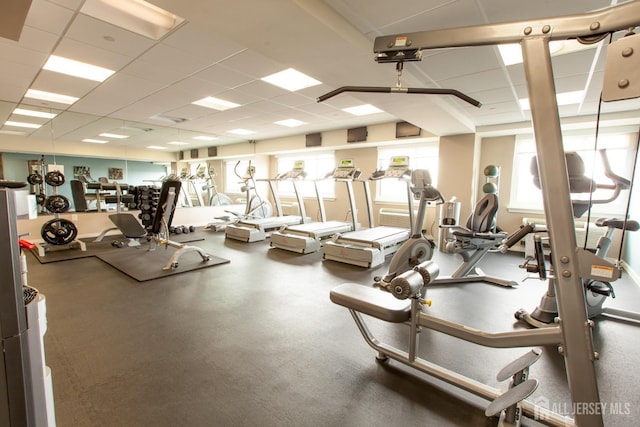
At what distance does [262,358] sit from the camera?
216cm

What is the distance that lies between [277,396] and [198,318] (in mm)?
1369

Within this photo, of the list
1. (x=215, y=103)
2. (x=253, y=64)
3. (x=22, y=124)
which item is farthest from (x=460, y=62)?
(x=22, y=124)

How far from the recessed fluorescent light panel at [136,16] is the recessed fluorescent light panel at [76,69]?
1400mm

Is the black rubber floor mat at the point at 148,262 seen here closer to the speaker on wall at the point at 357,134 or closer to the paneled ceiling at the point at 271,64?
the paneled ceiling at the point at 271,64

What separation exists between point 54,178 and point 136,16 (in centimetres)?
389

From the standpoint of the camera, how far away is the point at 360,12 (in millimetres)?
2430

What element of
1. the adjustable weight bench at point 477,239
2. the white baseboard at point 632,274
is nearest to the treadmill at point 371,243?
the adjustable weight bench at point 477,239

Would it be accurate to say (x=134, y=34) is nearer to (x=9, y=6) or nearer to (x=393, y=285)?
(x=9, y=6)

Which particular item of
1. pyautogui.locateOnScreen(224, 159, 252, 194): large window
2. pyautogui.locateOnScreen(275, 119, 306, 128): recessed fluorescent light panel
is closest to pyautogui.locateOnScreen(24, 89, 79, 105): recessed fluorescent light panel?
pyautogui.locateOnScreen(275, 119, 306, 128): recessed fluorescent light panel

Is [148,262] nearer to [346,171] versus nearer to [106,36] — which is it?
[106,36]

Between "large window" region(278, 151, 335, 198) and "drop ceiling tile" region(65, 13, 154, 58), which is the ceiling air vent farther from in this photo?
"drop ceiling tile" region(65, 13, 154, 58)

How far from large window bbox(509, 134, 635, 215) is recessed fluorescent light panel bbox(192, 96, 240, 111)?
209 inches

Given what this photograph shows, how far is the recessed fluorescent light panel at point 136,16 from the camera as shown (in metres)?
2.56

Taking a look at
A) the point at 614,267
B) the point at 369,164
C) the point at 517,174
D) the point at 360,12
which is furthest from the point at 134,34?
the point at 517,174
